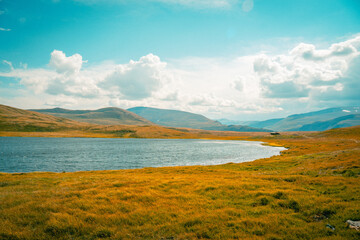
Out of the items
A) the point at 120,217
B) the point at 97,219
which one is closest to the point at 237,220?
the point at 120,217

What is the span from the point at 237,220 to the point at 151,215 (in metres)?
6.30

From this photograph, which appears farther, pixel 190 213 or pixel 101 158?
pixel 101 158

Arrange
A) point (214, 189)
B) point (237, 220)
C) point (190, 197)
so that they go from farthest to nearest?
point (214, 189), point (190, 197), point (237, 220)

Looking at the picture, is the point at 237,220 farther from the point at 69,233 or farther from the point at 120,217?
the point at 69,233

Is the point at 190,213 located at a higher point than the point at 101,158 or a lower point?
higher

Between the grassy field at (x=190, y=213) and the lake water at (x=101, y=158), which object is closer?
the grassy field at (x=190, y=213)

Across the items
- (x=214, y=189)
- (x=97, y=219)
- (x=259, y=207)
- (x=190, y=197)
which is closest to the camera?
(x=97, y=219)

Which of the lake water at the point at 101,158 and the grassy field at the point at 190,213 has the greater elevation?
the grassy field at the point at 190,213

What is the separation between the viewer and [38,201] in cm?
1738

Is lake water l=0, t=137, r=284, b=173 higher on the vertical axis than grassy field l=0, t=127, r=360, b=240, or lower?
lower

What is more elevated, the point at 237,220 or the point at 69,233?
the point at 237,220

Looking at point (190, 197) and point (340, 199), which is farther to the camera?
point (190, 197)

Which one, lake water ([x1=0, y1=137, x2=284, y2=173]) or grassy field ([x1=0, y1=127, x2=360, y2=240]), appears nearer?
grassy field ([x1=0, y1=127, x2=360, y2=240])

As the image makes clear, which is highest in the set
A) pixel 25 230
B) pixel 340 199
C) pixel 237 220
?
pixel 340 199
